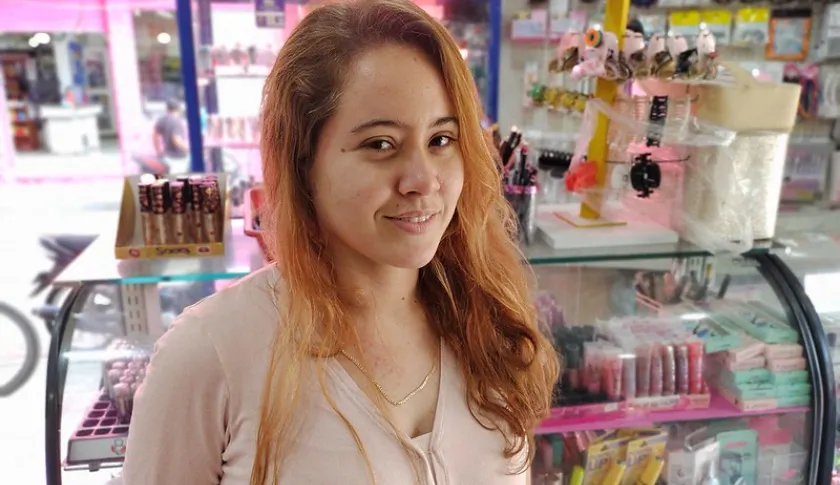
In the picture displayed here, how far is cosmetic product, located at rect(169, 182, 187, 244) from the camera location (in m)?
1.61

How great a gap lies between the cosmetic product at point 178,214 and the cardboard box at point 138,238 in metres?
0.03

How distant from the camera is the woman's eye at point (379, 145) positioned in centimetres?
93

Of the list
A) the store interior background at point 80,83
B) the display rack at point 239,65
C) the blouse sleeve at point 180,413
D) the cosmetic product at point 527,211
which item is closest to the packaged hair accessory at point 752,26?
the display rack at point 239,65

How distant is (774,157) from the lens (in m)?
1.73

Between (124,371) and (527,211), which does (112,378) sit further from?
(527,211)

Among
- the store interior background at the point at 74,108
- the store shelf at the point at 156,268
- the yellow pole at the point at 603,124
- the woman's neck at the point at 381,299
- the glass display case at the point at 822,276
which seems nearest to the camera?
the woman's neck at the point at 381,299

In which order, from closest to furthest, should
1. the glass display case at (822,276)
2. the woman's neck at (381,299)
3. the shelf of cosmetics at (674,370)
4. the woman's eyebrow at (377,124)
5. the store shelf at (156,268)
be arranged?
1. the woman's eyebrow at (377,124)
2. the woman's neck at (381,299)
3. the store shelf at (156,268)
4. the shelf of cosmetics at (674,370)
5. the glass display case at (822,276)

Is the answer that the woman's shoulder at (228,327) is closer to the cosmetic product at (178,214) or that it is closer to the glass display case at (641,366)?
the glass display case at (641,366)

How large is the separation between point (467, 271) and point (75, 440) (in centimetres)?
106

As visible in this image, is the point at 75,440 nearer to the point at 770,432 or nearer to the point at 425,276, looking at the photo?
the point at 425,276

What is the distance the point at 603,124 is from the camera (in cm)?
180

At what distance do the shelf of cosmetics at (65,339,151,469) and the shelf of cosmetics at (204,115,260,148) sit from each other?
2387mm

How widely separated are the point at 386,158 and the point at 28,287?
17.7ft

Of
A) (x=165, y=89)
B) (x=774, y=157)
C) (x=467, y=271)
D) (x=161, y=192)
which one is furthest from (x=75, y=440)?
(x=165, y=89)
